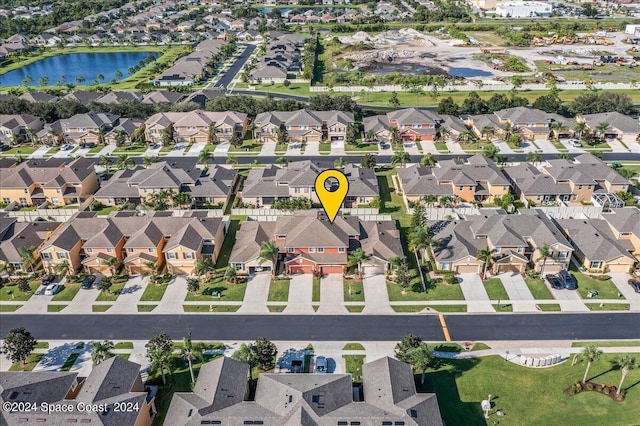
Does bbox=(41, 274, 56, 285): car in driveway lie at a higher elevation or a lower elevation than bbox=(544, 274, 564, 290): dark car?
higher

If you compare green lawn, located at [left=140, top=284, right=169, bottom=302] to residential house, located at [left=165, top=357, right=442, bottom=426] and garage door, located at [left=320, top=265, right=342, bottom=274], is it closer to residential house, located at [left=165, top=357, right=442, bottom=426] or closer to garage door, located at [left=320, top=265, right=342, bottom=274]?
residential house, located at [left=165, top=357, right=442, bottom=426]

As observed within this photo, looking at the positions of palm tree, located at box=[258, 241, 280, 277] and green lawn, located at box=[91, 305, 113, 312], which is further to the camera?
palm tree, located at box=[258, 241, 280, 277]

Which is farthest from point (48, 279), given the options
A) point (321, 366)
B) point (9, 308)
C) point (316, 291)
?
point (321, 366)

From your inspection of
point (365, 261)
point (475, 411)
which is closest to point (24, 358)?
point (365, 261)

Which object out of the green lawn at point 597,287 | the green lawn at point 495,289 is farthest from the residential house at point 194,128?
the green lawn at point 597,287

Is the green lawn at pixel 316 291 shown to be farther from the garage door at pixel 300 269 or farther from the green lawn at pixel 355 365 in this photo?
the green lawn at pixel 355 365

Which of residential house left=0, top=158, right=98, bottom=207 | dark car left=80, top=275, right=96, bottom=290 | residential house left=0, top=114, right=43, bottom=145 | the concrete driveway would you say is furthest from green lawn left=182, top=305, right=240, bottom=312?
residential house left=0, top=114, right=43, bottom=145
